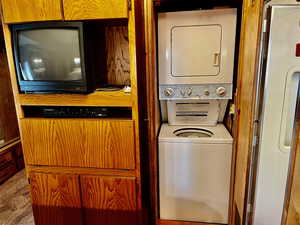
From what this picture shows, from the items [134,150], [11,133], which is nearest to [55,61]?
[134,150]

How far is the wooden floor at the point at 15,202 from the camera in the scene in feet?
6.56

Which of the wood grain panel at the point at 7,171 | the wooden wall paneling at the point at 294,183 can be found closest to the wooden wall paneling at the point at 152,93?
the wooden wall paneling at the point at 294,183

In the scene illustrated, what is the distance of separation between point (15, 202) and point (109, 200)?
56.1 inches

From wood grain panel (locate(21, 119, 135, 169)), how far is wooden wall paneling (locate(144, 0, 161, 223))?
25 centimetres

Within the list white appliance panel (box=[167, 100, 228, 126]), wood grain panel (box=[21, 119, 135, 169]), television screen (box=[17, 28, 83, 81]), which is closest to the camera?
television screen (box=[17, 28, 83, 81])

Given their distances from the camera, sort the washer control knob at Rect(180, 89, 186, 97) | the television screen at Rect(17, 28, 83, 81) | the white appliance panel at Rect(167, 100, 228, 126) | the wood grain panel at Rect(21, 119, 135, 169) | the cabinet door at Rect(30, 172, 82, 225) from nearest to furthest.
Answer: the television screen at Rect(17, 28, 83, 81)
the wood grain panel at Rect(21, 119, 135, 169)
the cabinet door at Rect(30, 172, 82, 225)
the washer control knob at Rect(180, 89, 186, 97)
the white appliance panel at Rect(167, 100, 228, 126)

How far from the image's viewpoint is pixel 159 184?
184cm

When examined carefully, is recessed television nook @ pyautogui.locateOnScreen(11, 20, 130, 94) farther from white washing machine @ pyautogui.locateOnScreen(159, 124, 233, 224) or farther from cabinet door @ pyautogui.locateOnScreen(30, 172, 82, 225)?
white washing machine @ pyautogui.locateOnScreen(159, 124, 233, 224)

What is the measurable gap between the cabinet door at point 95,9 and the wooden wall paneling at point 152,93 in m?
0.24

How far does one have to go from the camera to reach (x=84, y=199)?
1621 mm

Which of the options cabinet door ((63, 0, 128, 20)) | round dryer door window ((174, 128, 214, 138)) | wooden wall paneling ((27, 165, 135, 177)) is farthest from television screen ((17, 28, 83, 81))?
round dryer door window ((174, 128, 214, 138))

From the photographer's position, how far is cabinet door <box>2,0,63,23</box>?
1320mm

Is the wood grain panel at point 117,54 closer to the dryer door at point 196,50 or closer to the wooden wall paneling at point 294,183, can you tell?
the dryer door at point 196,50

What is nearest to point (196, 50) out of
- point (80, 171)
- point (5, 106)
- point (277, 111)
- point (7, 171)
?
point (277, 111)
